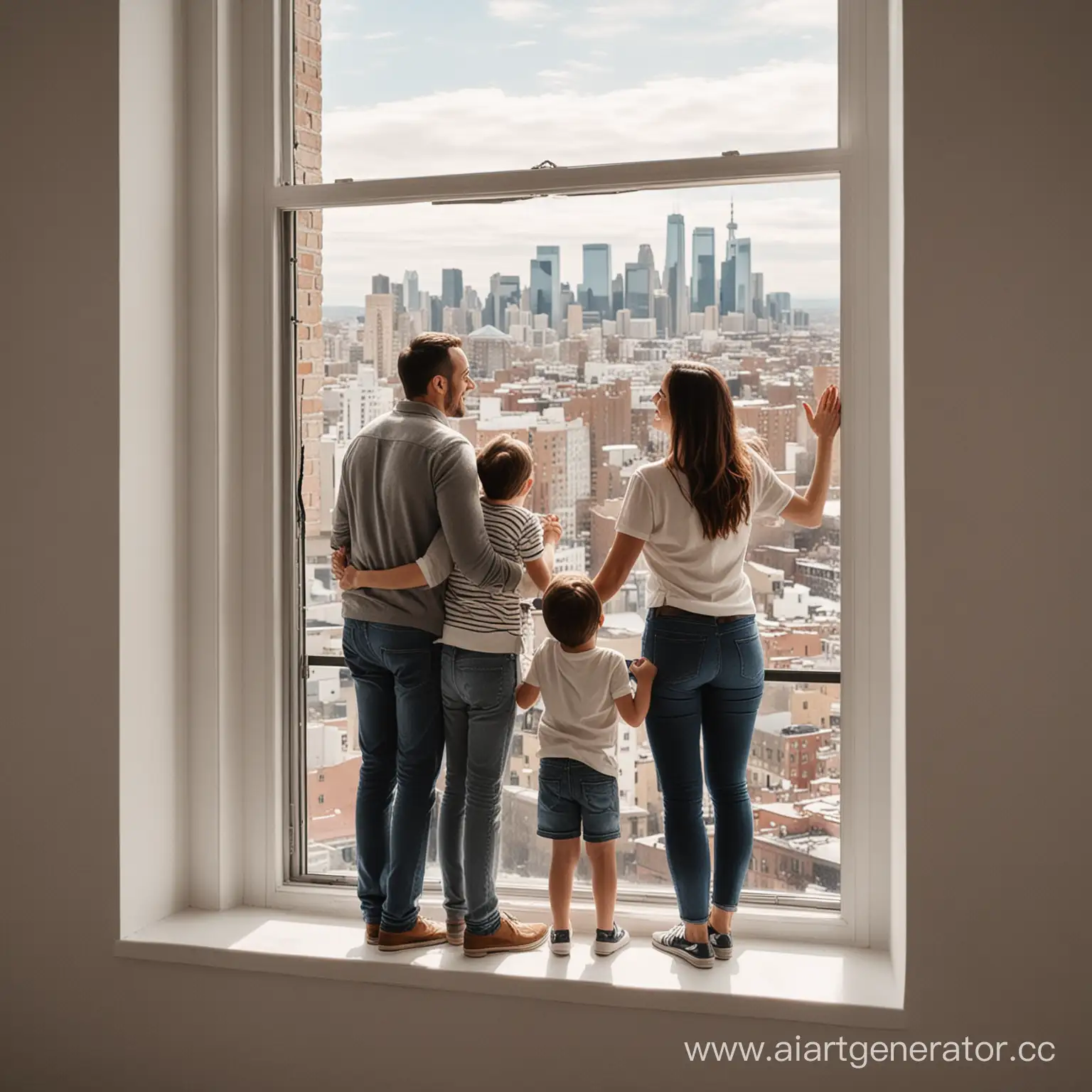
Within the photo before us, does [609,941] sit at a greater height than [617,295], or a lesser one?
lesser

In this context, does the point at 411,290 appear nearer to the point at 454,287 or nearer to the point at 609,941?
the point at 454,287

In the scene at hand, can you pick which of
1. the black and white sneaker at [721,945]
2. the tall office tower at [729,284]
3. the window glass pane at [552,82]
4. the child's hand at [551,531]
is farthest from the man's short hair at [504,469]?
the black and white sneaker at [721,945]

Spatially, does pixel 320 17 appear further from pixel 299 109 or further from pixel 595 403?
pixel 595 403

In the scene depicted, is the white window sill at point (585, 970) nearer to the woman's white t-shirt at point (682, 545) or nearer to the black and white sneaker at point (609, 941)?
the black and white sneaker at point (609, 941)

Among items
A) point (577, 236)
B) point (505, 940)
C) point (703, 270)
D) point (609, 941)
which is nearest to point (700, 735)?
point (609, 941)

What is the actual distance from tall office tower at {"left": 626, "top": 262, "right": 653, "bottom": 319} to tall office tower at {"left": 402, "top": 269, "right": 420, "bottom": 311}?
0.53 meters

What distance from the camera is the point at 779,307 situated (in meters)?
2.51

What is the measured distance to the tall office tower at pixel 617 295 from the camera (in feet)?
8.54

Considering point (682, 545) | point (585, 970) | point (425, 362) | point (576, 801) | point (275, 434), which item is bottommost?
point (585, 970)

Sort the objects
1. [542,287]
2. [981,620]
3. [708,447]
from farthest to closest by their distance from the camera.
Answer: [542,287] < [708,447] < [981,620]

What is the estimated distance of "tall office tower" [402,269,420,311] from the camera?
2.72 metres

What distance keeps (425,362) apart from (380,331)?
0.36 m

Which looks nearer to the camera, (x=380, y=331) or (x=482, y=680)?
(x=482, y=680)

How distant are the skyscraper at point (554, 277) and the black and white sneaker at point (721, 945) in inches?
58.0
